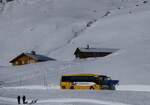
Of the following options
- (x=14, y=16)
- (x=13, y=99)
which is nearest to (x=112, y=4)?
(x=14, y=16)

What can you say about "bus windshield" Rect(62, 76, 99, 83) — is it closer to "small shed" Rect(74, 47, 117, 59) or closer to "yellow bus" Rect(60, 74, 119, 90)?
"yellow bus" Rect(60, 74, 119, 90)

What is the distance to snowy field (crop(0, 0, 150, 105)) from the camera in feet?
129

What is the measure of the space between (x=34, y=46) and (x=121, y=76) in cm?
8987

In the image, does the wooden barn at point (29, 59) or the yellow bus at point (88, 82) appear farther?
the wooden barn at point (29, 59)

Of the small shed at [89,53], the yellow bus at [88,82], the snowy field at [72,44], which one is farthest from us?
the small shed at [89,53]

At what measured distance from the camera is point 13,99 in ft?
134

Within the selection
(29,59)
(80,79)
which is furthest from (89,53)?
(80,79)

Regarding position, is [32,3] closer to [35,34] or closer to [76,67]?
[35,34]

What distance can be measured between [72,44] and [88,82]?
84131 millimetres

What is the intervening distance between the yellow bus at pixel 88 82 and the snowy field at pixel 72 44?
1201 mm

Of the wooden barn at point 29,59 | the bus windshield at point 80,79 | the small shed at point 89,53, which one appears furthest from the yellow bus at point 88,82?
the small shed at point 89,53

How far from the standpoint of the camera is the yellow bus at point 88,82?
159 ft

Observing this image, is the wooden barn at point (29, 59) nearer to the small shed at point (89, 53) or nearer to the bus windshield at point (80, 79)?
the small shed at point (89, 53)

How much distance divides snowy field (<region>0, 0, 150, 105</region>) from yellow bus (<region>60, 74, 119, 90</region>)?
3.94ft
